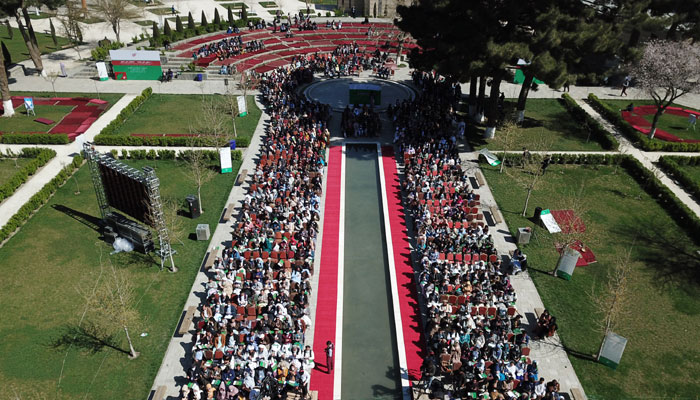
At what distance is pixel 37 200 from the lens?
105ft

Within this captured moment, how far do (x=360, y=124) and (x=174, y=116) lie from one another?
17.3 metres

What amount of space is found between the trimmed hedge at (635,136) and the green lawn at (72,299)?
33.1m

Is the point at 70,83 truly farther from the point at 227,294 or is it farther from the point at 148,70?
the point at 227,294

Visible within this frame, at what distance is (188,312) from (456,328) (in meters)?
12.2

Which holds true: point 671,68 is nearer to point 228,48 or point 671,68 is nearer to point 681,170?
point 681,170

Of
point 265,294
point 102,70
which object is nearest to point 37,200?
point 265,294

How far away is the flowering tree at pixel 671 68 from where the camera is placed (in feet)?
125

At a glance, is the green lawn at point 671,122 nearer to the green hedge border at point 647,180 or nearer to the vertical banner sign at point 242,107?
the green hedge border at point 647,180

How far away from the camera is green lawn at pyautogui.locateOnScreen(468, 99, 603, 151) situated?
41.6 meters

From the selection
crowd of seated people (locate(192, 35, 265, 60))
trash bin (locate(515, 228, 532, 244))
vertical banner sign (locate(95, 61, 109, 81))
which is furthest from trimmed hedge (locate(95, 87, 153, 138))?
trash bin (locate(515, 228, 532, 244))

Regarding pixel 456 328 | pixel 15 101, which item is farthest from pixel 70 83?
pixel 456 328

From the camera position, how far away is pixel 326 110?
43281 millimetres

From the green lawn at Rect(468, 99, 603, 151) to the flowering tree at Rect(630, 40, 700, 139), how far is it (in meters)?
6.13

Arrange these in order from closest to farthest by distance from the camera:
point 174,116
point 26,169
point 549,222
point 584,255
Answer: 1. point 584,255
2. point 549,222
3. point 26,169
4. point 174,116
